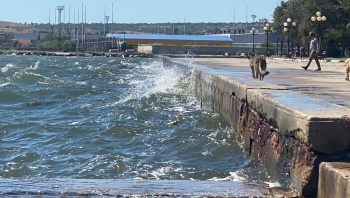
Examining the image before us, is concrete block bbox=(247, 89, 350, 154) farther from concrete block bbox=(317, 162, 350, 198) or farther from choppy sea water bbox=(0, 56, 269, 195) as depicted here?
choppy sea water bbox=(0, 56, 269, 195)

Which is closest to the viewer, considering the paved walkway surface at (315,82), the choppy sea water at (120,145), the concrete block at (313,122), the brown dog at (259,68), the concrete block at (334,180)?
the concrete block at (334,180)

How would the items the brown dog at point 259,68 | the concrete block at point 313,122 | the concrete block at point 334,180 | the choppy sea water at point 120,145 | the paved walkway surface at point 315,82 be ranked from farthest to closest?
the brown dog at point 259,68 < the paved walkway surface at point 315,82 < the choppy sea water at point 120,145 < the concrete block at point 313,122 < the concrete block at point 334,180

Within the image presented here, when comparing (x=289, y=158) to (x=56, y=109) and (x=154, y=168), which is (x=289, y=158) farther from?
(x=56, y=109)

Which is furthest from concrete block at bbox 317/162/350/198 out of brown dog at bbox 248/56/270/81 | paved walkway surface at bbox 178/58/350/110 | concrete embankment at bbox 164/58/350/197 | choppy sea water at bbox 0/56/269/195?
brown dog at bbox 248/56/270/81

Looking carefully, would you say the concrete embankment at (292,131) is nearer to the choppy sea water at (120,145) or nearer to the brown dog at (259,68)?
the choppy sea water at (120,145)

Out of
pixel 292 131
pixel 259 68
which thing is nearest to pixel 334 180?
pixel 292 131

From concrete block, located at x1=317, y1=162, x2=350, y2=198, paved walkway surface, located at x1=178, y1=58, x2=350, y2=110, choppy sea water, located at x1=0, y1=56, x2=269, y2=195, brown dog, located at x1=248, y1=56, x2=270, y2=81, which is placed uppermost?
brown dog, located at x1=248, y1=56, x2=270, y2=81

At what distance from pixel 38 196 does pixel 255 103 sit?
462 cm

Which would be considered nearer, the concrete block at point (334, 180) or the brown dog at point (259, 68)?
the concrete block at point (334, 180)

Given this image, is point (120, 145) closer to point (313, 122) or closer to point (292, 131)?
point (292, 131)

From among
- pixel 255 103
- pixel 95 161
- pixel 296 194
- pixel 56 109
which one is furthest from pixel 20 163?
pixel 56 109

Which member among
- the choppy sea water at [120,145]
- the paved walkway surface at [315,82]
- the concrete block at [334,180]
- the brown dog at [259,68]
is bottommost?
the choppy sea water at [120,145]

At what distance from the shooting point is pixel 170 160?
414 inches

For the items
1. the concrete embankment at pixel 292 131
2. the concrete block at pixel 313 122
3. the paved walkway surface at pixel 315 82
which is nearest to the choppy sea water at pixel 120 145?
the concrete embankment at pixel 292 131
